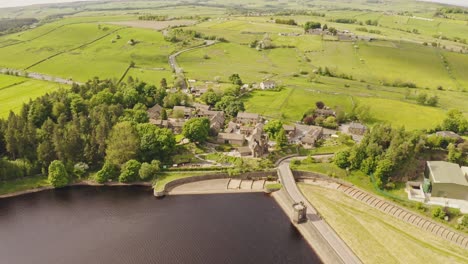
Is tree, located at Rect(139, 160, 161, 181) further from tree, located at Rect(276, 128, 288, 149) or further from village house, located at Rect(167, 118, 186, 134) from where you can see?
tree, located at Rect(276, 128, 288, 149)

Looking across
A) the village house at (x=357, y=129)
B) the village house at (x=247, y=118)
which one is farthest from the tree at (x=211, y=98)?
the village house at (x=357, y=129)

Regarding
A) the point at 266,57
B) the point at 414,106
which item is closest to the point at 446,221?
the point at 414,106

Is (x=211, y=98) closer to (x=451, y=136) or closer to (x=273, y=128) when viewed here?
(x=273, y=128)

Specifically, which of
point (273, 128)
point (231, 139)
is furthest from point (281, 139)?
point (231, 139)

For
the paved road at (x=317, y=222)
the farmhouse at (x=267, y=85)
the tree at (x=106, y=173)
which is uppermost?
the farmhouse at (x=267, y=85)

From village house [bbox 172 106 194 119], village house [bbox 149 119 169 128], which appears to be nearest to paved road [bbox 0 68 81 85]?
village house [bbox 172 106 194 119]

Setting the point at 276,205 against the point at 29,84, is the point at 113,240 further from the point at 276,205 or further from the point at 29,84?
the point at 29,84

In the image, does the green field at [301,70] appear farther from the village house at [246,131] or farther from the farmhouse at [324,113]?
the village house at [246,131]
